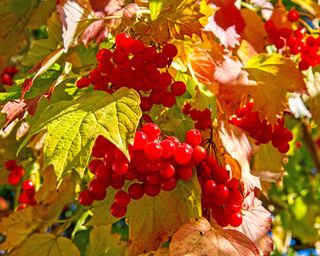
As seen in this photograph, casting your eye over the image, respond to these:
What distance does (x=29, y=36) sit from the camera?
2.34m

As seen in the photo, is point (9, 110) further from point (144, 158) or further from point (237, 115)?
point (237, 115)

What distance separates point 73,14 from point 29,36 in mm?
1119

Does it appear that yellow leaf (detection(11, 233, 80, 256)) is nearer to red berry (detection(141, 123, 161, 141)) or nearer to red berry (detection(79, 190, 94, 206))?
red berry (detection(79, 190, 94, 206))

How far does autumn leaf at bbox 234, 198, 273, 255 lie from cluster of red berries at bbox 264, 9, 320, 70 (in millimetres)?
575

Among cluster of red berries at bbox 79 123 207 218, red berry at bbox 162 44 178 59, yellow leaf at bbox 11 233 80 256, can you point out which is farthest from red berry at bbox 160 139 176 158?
yellow leaf at bbox 11 233 80 256

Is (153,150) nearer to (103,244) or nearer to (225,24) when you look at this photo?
(225,24)

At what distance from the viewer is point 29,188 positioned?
1.82 metres

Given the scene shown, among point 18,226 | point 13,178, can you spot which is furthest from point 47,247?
point 13,178

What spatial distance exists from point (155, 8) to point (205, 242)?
1.72 feet

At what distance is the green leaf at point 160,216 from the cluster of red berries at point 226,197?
0.11 feet

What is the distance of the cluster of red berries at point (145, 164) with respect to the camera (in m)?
1.03

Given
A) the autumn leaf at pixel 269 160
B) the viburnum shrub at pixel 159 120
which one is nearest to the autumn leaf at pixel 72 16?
the viburnum shrub at pixel 159 120

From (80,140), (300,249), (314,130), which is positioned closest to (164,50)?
(80,140)

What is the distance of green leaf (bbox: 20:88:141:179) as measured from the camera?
0.98m
